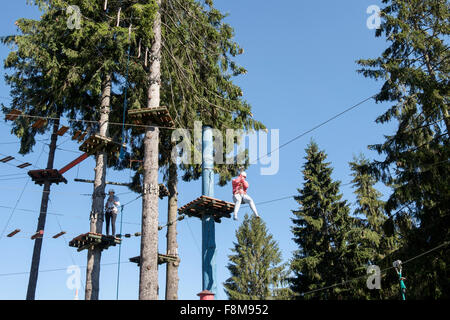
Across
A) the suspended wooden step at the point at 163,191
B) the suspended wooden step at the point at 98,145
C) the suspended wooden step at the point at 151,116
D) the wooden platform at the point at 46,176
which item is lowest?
the suspended wooden step at the point at 163,191

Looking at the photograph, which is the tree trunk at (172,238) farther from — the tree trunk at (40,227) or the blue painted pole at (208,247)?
the tree trunk at (40,227)

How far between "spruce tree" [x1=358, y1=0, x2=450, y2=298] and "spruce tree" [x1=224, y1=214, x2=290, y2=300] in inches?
564

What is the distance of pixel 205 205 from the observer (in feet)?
33.3

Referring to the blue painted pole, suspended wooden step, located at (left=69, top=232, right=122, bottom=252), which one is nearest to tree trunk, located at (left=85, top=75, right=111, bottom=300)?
suspended wooden step, located at (left=69, top=232, right=122, bottom=252)

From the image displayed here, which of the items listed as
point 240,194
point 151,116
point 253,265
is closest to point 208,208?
point 240,194

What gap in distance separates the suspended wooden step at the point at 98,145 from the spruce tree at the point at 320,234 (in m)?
11.3

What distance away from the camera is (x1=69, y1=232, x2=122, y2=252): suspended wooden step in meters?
11.2

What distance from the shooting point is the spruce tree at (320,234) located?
18484 millimetres

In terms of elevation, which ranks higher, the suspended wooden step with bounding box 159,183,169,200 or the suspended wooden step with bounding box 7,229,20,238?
the suspended wooden step with bounding box 159,183,169,200

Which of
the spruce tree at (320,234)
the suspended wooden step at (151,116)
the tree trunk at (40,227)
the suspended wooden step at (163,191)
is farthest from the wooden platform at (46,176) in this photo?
the spruce tree at (320,234)

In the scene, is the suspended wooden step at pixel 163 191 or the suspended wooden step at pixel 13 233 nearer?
the suspended wooden step at pixel 13 233

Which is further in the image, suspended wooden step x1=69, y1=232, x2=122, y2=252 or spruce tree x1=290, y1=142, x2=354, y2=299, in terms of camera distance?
spruce tree x1=290, y1=142, x2=354, y2=299

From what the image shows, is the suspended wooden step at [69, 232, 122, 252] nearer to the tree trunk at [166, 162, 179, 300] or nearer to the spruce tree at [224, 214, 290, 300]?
the tree trunk at [166, 162, 179, 300]
